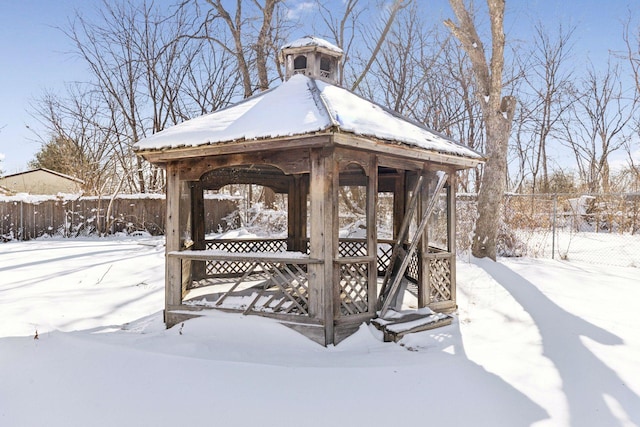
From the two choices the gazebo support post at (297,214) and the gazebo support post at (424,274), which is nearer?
the gazebo support post at (424,274)

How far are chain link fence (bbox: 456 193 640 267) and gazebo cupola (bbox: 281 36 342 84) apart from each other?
576 centimetres

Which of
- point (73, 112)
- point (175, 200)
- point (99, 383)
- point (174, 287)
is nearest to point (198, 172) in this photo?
point (175, 200)

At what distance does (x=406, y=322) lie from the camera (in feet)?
14.7

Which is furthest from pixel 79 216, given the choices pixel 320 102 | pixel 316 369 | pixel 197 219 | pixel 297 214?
pixel 316 369

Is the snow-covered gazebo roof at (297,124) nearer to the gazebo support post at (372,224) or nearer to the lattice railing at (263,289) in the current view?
the gazebo support post at (372,224)

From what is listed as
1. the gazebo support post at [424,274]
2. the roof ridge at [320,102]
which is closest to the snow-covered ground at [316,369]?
the gazebo support post at [424,274]

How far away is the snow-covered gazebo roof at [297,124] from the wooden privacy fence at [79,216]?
12026 millimetres

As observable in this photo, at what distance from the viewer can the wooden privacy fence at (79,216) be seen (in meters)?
14.9

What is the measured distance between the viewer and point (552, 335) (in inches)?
176

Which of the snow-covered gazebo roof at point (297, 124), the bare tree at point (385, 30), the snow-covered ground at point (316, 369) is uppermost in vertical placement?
the bare tree at point (385, 30)

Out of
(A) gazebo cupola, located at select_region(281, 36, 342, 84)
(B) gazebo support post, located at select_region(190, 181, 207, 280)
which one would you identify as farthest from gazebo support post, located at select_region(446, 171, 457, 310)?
(B) gazebo support post, located at select_region(190, 181, 207, 280)

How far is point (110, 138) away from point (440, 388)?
65.7ft

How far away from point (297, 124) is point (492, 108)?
22.1ft

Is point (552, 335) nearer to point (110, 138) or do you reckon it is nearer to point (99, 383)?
point (99, 383)
